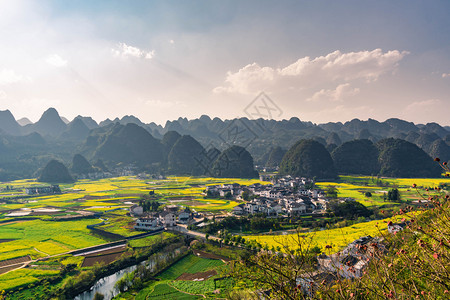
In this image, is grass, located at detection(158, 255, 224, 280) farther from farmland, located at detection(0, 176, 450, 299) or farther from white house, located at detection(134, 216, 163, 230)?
white house, located at detection(134, 216, 163, 230)

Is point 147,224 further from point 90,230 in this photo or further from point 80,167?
point 80,167

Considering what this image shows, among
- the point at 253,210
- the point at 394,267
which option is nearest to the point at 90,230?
the point at 253,210

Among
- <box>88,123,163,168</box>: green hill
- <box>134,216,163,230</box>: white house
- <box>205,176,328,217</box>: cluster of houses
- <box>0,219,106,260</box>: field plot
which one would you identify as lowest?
<box>0,219,106,260</box>: field plot

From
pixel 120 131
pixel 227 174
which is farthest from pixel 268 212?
pixel 120 131

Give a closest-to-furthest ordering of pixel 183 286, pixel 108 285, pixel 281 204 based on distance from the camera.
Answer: pixel 183 286 < pixel 108 285 < pixel 281 204

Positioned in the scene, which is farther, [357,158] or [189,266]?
[357,158]

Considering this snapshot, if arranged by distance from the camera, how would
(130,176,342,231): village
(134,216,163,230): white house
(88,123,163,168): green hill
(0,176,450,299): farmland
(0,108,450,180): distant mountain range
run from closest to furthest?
(0,176,450,299): farmland → (134,216,163,230): white house → (130,176,342,231): village → (0,108,450,180): distant mountain range → (88,123,163,168): green hill

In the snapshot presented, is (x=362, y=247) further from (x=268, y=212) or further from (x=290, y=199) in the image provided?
(x=290, y=199)

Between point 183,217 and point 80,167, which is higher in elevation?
point 80,167

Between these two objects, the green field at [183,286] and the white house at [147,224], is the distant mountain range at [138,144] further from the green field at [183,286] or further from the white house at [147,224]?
the green field at [183,286]

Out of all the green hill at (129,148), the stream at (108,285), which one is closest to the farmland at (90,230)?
the stream at (108,285)

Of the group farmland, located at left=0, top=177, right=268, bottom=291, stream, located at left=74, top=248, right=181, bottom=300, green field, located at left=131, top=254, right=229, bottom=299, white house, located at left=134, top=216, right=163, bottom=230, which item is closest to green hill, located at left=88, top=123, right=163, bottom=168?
farmland, located at left=0, top=177, right=268, bottom=291
